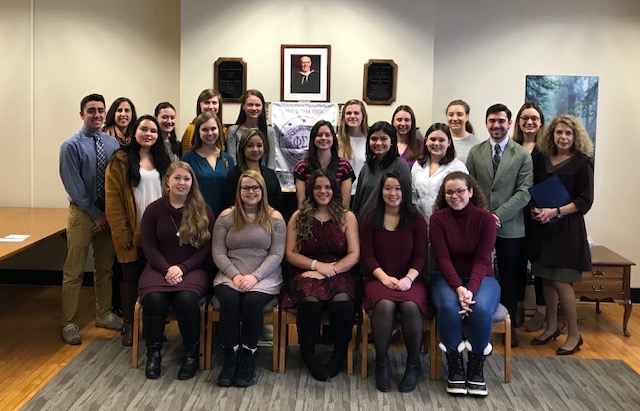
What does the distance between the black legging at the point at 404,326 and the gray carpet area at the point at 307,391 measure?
0.23 meters

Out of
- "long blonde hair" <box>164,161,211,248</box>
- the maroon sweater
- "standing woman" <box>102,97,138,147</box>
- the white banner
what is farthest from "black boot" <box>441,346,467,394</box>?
"standing woman" <box>102,97,138,147</box>

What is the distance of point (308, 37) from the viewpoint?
457 cm

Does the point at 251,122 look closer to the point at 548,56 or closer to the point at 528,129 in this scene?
the point at 528,129

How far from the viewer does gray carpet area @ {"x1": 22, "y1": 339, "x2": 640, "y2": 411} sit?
289 centimetres

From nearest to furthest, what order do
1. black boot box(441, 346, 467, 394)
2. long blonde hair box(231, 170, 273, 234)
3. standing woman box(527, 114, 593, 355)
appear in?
1. black boot box(441, 346, 467, 394)
2. long blonde hair box(231, 170, 273, 234)
3. standing woman box(527, 114, 593, 355)

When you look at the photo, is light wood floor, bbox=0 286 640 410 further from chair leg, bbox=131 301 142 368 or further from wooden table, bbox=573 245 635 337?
chair leg, bbox=131 301 142 368

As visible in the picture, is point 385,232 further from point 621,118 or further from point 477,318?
point 621,118

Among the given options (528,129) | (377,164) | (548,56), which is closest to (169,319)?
(377,164)

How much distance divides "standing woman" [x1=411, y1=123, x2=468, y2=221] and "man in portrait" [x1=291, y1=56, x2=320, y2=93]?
4.42ft

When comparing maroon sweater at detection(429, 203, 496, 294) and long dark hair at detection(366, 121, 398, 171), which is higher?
long dark hair at detection(366, 121, 398, 171)

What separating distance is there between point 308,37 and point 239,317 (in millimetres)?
2413

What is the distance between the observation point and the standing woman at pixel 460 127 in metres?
3.90

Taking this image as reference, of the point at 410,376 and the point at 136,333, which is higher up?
the point at 136,333

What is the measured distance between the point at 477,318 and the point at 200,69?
2.90 meters
